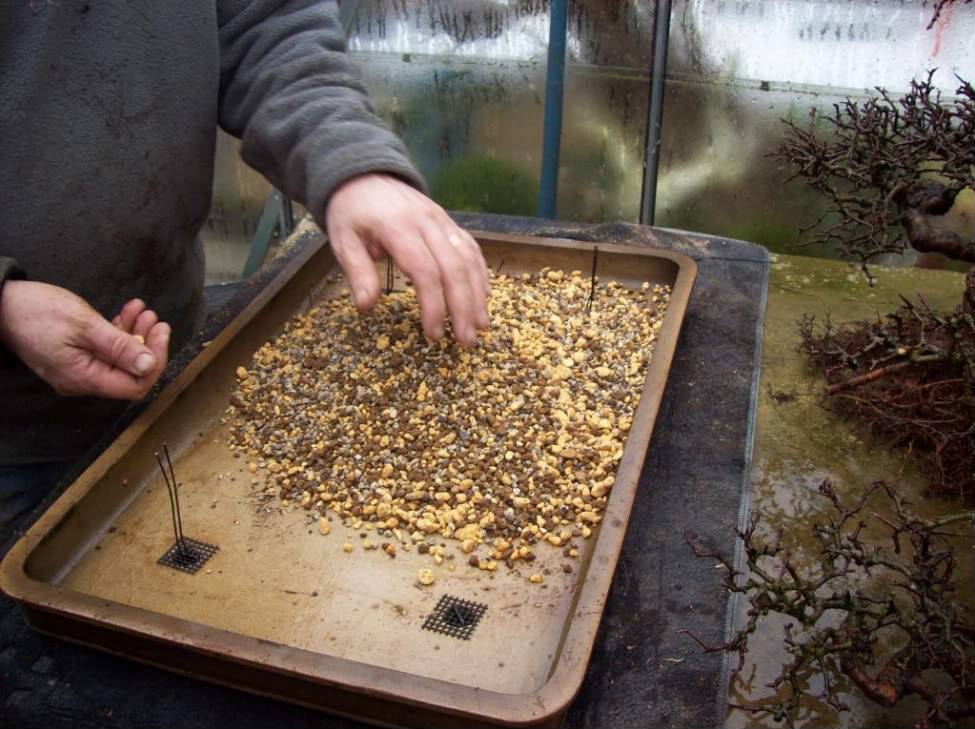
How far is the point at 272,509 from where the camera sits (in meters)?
1.18

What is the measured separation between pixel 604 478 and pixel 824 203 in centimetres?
156

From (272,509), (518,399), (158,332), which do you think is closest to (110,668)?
(272,509)

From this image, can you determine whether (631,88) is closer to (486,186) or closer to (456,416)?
(486,186)

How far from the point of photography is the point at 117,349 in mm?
1067

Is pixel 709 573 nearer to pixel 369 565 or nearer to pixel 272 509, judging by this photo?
pixel 369 565

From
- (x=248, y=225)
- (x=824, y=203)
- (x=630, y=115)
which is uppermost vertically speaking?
(x=630, y=115)

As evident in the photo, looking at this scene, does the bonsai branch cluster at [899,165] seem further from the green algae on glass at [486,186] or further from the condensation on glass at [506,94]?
the green algae on glass at [486,186]

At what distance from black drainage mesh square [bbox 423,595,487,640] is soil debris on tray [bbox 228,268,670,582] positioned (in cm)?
6

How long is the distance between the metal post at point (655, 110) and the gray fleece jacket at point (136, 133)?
3.74 feet

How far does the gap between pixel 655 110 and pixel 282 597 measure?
5.89 ft

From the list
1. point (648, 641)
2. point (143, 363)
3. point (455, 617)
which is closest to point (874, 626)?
point (648, 641)

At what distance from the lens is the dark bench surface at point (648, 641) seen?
3.16ft

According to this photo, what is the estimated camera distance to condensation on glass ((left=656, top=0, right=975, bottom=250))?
2.10 metres

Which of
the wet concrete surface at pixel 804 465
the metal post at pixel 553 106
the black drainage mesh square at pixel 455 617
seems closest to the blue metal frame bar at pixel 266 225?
the metal post at pixel 553 106
